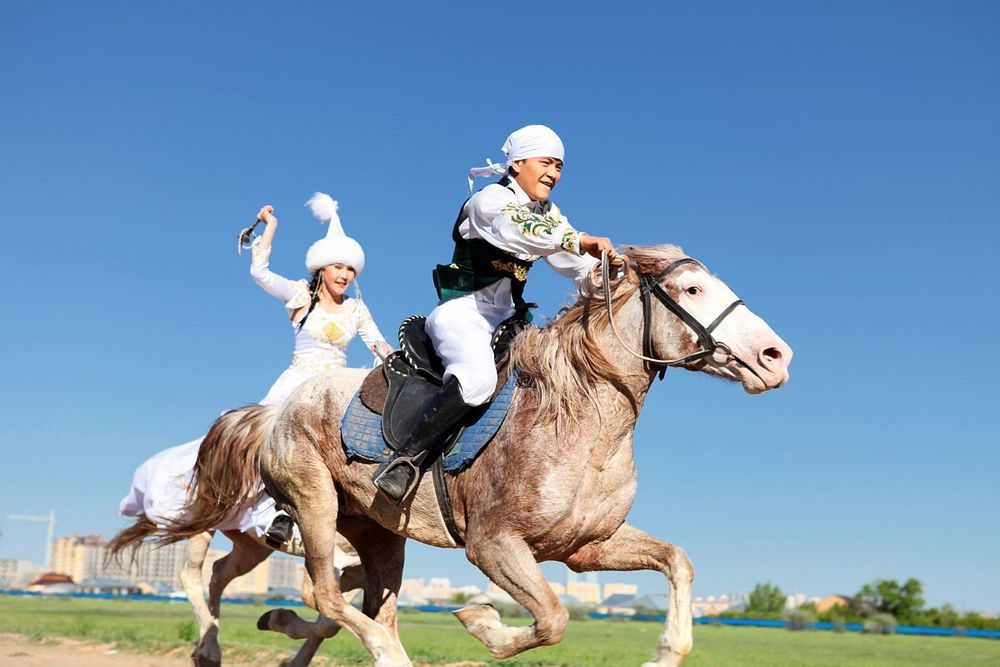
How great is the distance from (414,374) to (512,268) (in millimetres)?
878

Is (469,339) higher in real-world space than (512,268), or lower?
lower

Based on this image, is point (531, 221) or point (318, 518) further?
point (318, 518)

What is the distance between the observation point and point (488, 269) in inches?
235

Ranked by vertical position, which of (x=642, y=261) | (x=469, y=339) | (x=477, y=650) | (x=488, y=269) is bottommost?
(x=477, y=650)

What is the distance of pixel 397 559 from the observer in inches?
269

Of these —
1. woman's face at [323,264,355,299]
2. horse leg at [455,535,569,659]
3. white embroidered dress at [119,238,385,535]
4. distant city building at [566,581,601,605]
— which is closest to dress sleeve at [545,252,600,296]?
horse leg at [455,535,569,659]

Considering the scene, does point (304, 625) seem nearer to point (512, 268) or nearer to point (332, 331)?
point (332, 331)

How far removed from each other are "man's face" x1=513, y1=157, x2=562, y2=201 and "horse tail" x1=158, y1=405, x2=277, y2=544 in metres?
2.68

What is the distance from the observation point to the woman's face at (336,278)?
343 inches

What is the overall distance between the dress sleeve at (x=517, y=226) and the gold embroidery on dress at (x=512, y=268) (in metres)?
0.26

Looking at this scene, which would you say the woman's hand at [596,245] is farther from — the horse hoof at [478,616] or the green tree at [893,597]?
the green tree at [893,597]

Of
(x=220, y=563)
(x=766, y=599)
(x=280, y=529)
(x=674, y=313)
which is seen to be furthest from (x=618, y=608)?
(x=674, y=313)

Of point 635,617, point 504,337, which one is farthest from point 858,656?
point 635,617

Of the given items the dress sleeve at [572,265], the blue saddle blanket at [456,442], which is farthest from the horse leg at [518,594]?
the dress sleeve at [572,265]
